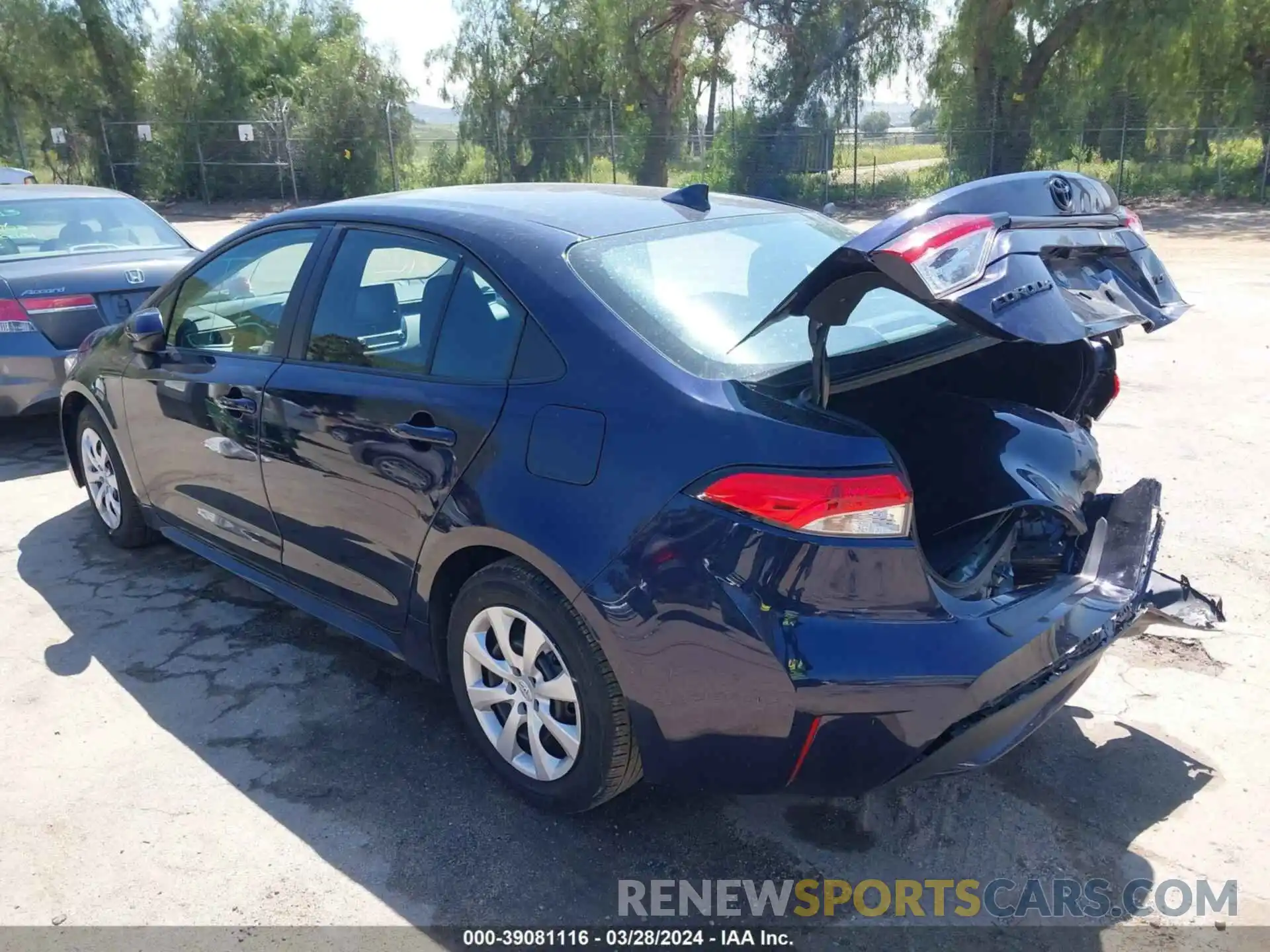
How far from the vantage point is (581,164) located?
28.9m

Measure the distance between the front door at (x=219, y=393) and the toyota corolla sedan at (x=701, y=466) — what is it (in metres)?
0.03

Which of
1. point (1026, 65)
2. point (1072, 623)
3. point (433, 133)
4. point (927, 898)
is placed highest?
point (1026, 65)

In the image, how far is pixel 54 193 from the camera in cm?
762

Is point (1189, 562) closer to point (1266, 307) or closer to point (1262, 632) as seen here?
point (1262, 632)

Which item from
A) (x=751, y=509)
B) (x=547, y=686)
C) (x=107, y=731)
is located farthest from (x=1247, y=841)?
(x=107, y=731)

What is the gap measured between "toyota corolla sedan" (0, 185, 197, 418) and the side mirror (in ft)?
8.39

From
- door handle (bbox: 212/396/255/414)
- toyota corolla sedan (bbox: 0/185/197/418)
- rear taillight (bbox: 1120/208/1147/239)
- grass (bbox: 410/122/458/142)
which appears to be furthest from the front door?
grass (bbox: 410/122/458/142)

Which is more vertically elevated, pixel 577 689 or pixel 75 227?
pixel 75 227

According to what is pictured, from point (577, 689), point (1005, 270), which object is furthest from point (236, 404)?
point (1005, 270)

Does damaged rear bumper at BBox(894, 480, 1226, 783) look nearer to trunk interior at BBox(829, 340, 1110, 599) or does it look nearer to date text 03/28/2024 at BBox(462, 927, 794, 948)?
trunk interior at BBox(829, 340, 1110, 599)

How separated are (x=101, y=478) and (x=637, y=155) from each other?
24456 mm

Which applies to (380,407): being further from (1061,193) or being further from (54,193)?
(54,193)

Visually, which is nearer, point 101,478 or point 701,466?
point 701,466

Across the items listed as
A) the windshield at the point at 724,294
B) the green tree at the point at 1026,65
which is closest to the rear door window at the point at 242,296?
the windshield at the point at 724,294
